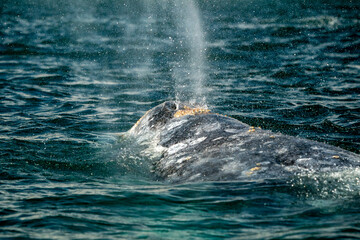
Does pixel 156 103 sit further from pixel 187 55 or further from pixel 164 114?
pixel 187 55

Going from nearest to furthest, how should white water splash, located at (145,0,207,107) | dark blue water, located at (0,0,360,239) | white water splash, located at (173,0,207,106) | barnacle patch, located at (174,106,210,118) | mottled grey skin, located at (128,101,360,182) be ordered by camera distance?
1. dark blue water, located at (0,0,360,239)
2. mottled grey skin, located at (128,101,360,182)
3. barnacle patch, located at (174,106,210,118)
4. white water splash, located at (173,0,207,106)
5. white water splash, located at (145,0,207,107)

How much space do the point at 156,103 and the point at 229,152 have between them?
6019 mm

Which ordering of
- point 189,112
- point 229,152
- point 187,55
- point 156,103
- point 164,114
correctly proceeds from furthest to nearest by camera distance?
1. point 187,55
2. point 156,103
3. point 164,114
4. point 189,112
5. point 229,152

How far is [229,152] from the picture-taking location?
5.80 metres

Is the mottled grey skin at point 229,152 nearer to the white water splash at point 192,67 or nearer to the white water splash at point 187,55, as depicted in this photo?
the white water splash at point 187,55

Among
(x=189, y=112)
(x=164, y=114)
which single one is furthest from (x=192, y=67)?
(x=189, y=112)

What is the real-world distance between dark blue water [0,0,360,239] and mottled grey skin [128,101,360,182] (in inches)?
8.1

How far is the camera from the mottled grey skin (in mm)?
5281

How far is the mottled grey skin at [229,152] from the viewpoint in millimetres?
5281

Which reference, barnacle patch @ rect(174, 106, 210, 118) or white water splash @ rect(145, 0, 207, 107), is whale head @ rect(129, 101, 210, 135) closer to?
barnacle patch @ rect(174, 106, 210, 118)

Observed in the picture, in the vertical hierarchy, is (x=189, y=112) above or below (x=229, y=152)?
above

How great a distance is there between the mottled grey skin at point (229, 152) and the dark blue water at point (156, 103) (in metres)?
0.20

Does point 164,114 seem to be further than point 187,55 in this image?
No

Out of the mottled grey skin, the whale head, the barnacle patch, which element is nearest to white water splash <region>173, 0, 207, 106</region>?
the whale head
